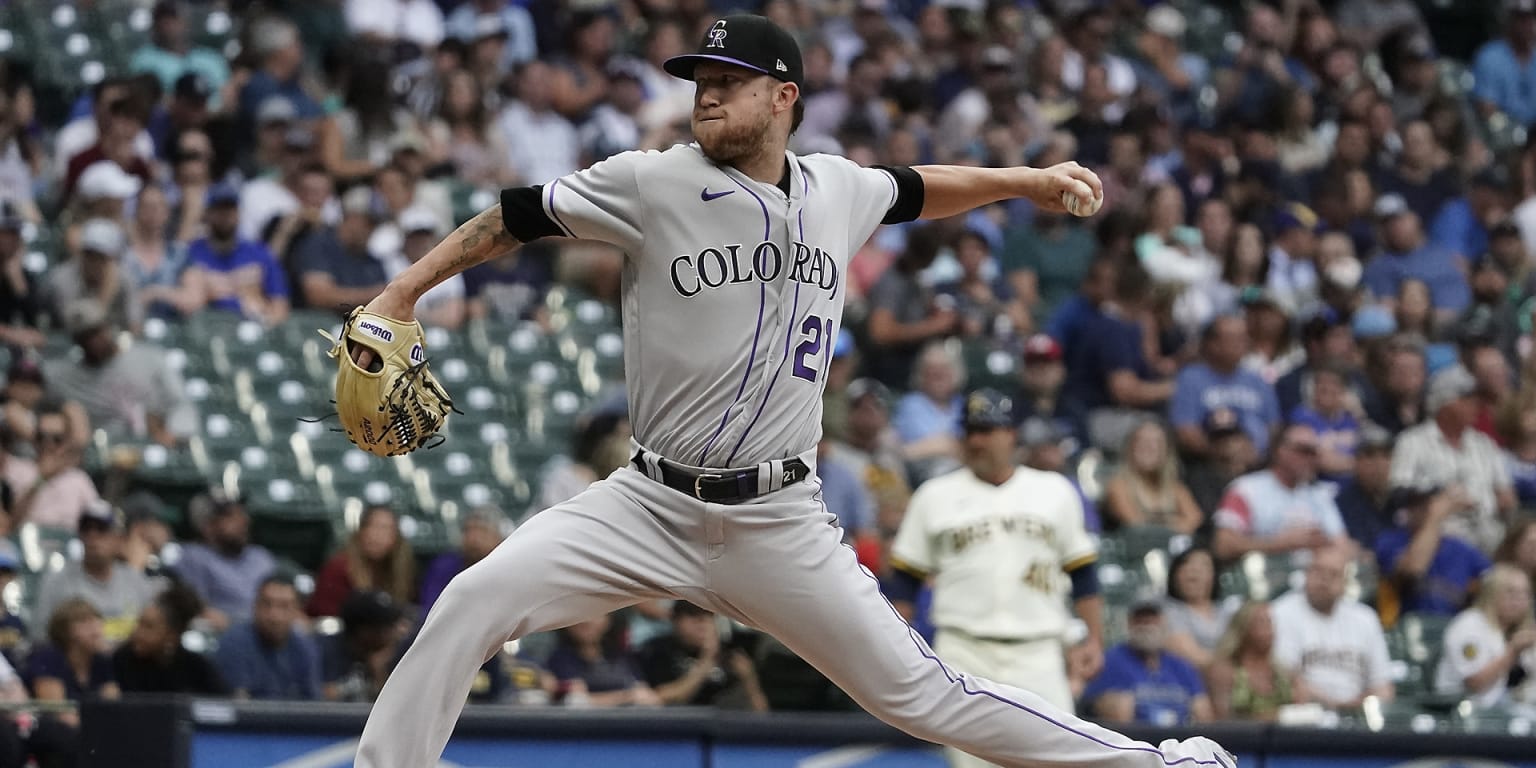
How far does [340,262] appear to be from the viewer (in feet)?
38.6

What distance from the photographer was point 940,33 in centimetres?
1520

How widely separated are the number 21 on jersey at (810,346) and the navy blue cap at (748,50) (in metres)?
0.56

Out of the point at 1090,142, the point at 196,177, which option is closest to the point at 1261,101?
the point at 1090,142

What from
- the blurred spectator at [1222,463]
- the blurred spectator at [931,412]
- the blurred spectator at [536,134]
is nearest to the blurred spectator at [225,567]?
the blurred spectator at [931,412]

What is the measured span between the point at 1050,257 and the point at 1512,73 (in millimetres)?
5148

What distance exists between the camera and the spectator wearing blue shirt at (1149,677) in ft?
30.5

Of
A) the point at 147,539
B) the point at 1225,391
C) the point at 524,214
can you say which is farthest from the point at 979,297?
the point at 524,214

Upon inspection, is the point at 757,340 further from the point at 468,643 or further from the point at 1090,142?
the point at 1090,142

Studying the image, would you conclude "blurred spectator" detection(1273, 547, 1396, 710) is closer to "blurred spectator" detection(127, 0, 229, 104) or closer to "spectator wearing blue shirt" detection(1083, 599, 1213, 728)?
"spectator wearing blue shirt" detection(1083, 599, 1213, 728)

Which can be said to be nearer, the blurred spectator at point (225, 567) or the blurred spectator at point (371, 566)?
the blurred spectator at point (225, 567)

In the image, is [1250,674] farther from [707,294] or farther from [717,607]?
[707,294]

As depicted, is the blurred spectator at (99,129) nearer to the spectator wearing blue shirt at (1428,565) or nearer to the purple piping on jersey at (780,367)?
the spectator wearing blue shirt at (1428,565)

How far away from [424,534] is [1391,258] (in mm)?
6352

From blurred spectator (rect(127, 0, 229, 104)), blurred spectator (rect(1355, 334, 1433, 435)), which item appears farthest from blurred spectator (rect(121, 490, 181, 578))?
blurred spectator (rect(1355, 334, 1433, 435))
